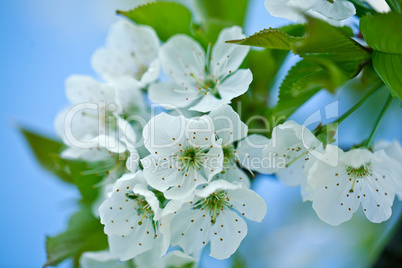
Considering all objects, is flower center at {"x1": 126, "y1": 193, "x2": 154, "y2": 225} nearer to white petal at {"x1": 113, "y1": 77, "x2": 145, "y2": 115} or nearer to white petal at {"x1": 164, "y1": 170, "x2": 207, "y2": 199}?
white petal at {"x1": 164, "y1": 170, "x2": 207, "y2": 199}

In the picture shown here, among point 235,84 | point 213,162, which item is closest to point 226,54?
point 235,84

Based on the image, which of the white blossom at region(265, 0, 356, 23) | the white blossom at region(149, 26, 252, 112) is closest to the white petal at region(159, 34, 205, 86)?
the white blossom at region(149, 26, 252, 112)

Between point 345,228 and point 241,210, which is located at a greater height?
point 241,210

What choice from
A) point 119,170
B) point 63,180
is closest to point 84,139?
point 119,170

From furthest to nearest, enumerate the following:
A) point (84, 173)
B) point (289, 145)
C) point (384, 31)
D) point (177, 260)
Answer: point (84, 173)
point (177, 260)
point (289, 145)
point (384, 31)

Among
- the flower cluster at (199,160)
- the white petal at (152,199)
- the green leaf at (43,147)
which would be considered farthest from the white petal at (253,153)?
the green leaf at (43,147)

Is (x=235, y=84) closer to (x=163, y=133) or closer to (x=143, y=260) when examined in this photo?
(x=163, y=133)

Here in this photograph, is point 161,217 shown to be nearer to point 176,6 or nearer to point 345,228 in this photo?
point 176,6
